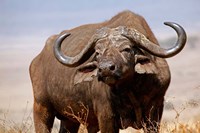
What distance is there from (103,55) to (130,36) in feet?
2.64

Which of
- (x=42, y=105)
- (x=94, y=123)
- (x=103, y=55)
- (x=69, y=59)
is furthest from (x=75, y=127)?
(x=103, y=55)

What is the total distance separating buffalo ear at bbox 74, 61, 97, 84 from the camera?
11.3 meters

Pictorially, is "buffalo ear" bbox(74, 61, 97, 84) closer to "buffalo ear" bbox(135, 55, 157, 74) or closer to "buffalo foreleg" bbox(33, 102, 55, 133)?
"buffalo ear" bbox(135, 55, 157, 74)

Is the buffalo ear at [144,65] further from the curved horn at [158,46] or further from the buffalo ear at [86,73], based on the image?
the buffalo ear at [86,73]

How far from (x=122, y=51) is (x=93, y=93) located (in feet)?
4.60

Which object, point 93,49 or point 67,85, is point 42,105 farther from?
point 93,49

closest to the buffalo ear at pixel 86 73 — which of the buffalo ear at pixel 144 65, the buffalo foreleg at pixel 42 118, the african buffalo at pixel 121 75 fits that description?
the african buffalo at pixel 121 75

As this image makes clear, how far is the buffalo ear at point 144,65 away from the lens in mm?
10992

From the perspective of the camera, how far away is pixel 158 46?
37.4ft

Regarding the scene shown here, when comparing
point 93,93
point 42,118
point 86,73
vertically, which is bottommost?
point 42,118

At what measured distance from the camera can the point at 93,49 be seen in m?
11.4

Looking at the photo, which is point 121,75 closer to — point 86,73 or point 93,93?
point 86,73

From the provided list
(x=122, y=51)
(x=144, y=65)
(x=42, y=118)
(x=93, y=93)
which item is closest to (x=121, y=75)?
(x=122, y=51)

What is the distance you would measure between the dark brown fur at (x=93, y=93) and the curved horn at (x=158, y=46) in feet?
0.61
